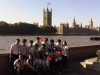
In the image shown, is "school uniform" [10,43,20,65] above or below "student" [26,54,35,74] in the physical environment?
above

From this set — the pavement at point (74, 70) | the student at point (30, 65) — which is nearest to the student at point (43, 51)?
the student at point (30, 65)

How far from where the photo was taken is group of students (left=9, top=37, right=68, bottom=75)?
335 inches

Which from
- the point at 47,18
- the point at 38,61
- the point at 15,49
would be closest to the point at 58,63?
the point at 38,61

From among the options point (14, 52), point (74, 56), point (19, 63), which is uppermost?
point (14, 52)

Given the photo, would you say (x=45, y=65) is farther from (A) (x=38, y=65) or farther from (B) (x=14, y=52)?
(B) (x=14, y=52)

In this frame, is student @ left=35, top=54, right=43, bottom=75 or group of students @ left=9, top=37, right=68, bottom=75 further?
student @ left=35, top=54, right=43, bottom=75

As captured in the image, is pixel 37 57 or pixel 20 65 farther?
pixel 37 57

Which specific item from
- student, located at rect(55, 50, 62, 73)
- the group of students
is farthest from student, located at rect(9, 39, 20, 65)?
student, located at rect(55, 50, 62, 73)

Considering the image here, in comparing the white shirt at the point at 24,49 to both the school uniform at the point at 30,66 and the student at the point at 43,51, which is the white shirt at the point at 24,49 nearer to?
the student at the point at 43,51

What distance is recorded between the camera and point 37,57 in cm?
915

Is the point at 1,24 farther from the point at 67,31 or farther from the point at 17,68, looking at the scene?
the point at 17,68

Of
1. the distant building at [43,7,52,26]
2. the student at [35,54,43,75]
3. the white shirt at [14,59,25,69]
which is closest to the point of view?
the white shirt at [14,59,25,69]

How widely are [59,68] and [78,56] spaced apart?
430cm

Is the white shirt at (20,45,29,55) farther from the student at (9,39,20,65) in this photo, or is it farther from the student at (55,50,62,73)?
the student at (55,50,62,73)
